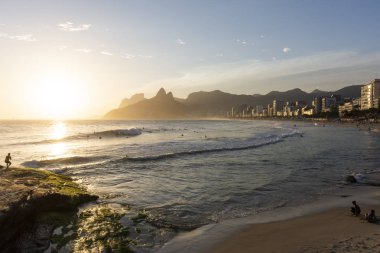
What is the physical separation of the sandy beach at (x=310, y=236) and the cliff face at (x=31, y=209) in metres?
7.40

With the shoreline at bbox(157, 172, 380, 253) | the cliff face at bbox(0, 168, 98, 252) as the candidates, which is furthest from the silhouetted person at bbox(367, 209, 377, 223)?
the cliff face at bbox(0, 168, 98, 252)

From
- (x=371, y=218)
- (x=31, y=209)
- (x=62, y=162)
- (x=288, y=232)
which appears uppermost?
(x=31, y=209)

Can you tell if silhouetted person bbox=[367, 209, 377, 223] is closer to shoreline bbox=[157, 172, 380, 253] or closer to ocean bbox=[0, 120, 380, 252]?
shoreline bbox=[157, 172, 380, 253]

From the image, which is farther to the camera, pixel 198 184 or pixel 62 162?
pixel 62 162

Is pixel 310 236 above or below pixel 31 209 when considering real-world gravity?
below

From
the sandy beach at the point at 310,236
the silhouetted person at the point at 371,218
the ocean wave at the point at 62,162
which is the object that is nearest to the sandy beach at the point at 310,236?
the sandy beach at the point at 310,236

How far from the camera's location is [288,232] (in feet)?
48.8

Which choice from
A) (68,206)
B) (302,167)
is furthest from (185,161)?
(68,206)

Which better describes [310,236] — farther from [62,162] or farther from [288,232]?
[62,162]

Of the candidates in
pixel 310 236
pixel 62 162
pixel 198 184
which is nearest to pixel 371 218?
pixel 310 236

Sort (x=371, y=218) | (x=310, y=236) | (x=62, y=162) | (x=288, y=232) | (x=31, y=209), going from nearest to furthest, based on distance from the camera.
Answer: (x=310, y=236), (x=288, y=232), (x=31, y=209), (x=371, y=218), (x=62, y=162)

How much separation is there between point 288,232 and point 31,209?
454 inches

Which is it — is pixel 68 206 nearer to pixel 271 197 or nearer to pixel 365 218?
pixel 271 197

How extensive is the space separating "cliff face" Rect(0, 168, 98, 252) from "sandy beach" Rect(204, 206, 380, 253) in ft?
24.3
